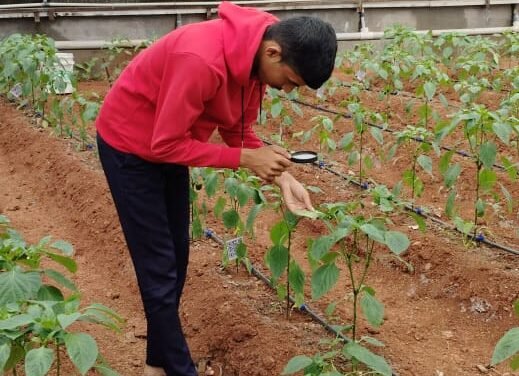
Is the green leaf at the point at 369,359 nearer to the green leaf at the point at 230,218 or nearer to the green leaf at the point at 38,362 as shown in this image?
the green leaf at the point at 38,362

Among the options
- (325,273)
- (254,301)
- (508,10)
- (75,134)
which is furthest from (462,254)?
(508,10)

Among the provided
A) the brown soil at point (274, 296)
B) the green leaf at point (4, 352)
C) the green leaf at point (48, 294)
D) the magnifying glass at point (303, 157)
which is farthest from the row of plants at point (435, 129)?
the green leaf at point (4, 352)

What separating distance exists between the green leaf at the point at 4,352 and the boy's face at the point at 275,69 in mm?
993

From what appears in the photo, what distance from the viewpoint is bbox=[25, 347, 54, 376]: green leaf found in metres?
1.75

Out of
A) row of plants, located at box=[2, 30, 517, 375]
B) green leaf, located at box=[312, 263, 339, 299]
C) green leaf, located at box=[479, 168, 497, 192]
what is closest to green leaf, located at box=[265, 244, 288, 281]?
row of plants, located at box=[2, 30, 517, 375]

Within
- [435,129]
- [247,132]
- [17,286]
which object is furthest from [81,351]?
[435,129]

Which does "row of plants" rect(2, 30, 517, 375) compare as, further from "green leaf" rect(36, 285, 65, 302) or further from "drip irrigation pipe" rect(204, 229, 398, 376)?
"green leaf" rect(36, 285, 65, 302)

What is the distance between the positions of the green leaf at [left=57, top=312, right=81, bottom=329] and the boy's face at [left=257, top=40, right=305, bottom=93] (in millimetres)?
839

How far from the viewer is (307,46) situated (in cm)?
201

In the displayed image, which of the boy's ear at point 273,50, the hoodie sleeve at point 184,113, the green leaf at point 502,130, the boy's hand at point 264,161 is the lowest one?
the green leaf at point 502,130

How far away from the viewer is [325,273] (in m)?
2.46

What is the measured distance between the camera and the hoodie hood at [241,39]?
2.10m

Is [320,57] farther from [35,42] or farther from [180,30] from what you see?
[35,42]

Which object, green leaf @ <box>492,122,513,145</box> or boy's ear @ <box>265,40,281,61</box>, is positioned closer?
boy's ear @ <box>265,40,281,61</box>
